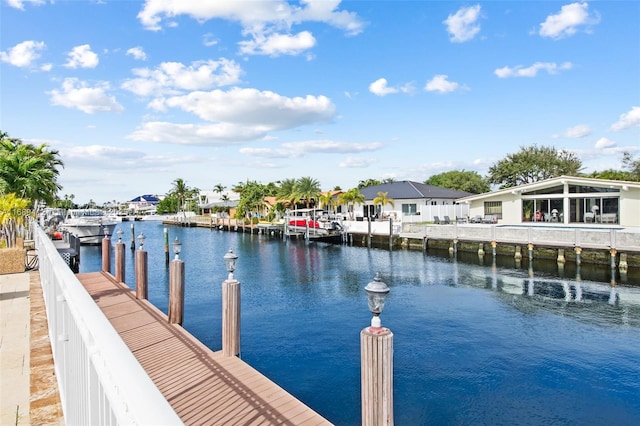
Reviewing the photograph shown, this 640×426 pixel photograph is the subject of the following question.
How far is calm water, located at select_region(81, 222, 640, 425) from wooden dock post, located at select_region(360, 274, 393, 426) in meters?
3.87

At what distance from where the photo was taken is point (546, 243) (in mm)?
27422

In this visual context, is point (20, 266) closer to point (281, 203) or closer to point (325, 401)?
point (325, 401)

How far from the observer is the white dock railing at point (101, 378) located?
146 centimetres

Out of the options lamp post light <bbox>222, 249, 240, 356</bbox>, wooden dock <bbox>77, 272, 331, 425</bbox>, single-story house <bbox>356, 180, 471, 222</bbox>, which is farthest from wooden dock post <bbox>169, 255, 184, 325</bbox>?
single-story house <bbox>356, 180, 471, 222</bbox>

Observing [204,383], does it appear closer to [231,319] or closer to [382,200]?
[231,319]

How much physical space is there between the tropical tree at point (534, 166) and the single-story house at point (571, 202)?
83.4 ft

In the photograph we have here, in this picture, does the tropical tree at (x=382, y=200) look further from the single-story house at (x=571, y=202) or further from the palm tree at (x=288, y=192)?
the palm tree at (x=288, y=192)

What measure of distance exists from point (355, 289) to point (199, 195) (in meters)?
103

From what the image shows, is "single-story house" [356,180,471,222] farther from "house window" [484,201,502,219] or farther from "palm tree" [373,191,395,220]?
"house window" [484,201,502,219]

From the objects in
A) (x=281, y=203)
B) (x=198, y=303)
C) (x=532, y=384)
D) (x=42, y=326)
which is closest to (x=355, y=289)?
(x=198, y=303)

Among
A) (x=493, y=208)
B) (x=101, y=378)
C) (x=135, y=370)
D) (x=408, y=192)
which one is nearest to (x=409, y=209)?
(x=408, y=192)

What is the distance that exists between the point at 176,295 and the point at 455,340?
8.48 metres

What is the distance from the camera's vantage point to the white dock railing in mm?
1461

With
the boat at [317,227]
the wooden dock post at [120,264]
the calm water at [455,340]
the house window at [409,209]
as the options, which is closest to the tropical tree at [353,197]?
the boat at [317,227]
